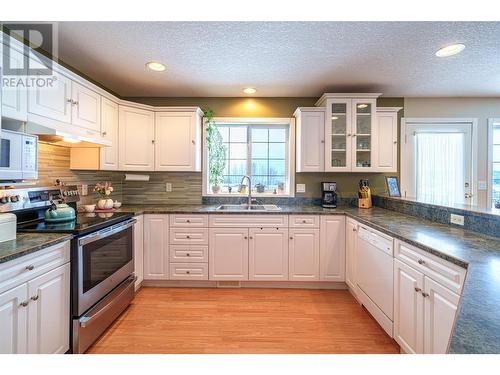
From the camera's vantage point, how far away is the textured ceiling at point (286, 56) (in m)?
1.74

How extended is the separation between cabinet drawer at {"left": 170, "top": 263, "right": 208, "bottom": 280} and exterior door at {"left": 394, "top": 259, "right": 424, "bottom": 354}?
1810 mm

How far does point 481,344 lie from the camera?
1.75 ft

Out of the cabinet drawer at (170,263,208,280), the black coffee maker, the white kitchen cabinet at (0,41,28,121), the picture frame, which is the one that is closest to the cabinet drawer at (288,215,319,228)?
the black coffee maker

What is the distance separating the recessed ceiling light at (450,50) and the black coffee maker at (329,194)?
5.23 ft

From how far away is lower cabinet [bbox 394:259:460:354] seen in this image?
3.92 ft

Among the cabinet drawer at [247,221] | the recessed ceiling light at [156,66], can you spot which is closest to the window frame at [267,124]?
the cabinet drawer at [247,221]

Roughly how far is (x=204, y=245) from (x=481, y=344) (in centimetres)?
232

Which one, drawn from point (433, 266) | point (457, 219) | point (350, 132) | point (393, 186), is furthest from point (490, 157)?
point (433, 266)

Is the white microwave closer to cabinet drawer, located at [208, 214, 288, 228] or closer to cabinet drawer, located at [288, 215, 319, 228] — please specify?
cabinet drawer, located at [208, 214, 288, 228]

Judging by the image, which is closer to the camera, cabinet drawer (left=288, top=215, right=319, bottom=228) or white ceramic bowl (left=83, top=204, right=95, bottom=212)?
white ceramic bowl (left=83, top=204, right=95, bottom=212)

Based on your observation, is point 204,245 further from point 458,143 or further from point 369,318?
point 458,143

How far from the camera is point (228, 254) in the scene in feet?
8.52

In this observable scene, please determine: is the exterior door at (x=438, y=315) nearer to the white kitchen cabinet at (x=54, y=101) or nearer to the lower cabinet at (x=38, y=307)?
the lower cabinet at (x=38, y=307)
